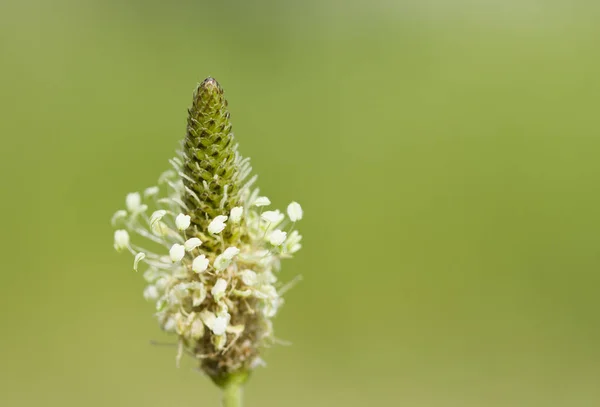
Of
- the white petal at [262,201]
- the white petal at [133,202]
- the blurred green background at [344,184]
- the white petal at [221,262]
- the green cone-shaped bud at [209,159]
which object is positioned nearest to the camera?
the green cone-shaped bud at [209,159]

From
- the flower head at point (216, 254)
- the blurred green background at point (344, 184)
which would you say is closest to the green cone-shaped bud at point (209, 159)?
the flower head at point (216, 254)

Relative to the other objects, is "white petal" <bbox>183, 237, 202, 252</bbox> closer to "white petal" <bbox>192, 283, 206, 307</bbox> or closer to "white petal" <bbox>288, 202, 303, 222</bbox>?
"white petal" <bbox>192, 283, 206, 307</bbox>

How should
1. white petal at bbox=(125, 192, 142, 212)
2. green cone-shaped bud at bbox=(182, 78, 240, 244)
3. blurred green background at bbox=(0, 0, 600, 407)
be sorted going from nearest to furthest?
green cone-shaped bud at bbox=(182, 78, 240, 244) → white petal at bbox=(125, 192, 142, 212) → blurred green background at bbox=(0, 0, 600, 407)

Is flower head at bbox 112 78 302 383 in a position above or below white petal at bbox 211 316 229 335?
above

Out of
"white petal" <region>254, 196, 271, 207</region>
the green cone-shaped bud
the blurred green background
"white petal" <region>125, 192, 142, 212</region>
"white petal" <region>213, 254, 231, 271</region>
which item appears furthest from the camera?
the blurred green background

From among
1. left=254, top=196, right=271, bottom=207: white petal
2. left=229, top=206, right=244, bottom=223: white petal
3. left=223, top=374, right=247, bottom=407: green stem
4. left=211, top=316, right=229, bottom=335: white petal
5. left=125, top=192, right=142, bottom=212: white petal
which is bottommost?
left=223, top=374, right=247, bottom=407: green stem

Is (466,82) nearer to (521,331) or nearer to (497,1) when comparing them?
(497,1)

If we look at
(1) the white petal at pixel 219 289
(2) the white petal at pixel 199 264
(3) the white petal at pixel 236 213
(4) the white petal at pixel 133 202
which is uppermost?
(4) the white petal at pixel 133 202

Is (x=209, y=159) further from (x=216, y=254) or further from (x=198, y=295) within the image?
(x=198, y=295)

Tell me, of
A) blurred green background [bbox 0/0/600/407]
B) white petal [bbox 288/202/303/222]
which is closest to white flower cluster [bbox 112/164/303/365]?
white petal [bbox 288/202/303/222]

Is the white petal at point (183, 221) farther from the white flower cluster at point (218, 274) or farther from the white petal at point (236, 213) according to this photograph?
the white petal at point (236, 213)
